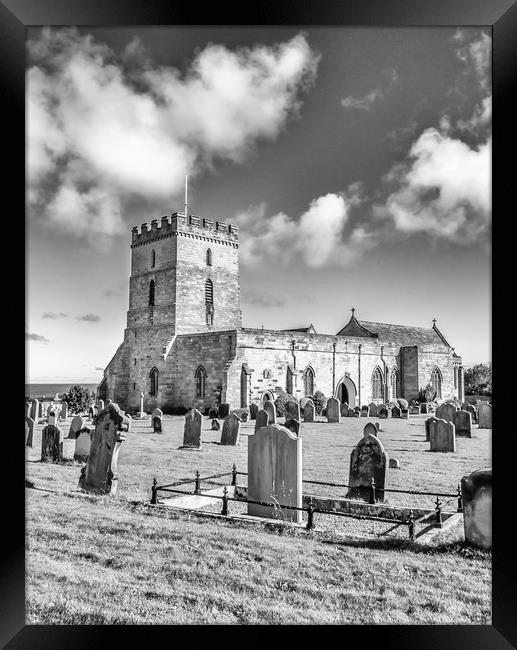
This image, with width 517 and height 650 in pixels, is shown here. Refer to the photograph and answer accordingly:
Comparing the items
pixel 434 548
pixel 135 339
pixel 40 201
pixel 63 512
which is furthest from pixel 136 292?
pixel 434 548

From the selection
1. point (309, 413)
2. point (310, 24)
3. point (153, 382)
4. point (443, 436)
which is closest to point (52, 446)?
point (443, 436)

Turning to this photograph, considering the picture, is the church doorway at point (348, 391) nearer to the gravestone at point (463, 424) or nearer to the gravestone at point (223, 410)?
the gravestone at point (223, 410)

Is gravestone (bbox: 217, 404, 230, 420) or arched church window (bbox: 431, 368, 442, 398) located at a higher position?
arched church window (bbox: 431, 368, 442, 398)

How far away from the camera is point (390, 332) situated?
34.5 metres

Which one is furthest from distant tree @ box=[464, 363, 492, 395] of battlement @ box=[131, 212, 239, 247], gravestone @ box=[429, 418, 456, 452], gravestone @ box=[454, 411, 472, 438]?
gravestone @ box=[429, 418, 456, 452]

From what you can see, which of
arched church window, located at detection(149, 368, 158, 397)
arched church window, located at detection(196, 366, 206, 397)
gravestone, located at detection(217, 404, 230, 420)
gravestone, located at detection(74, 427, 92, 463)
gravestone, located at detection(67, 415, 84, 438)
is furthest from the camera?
arched church window, located at detection(149, 368, 158, 397)

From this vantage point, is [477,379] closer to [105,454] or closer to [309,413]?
[309,413]

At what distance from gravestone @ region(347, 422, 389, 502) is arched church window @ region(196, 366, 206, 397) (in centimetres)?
1692

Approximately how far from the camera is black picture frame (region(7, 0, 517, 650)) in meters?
3.47

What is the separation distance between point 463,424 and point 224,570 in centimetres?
1246

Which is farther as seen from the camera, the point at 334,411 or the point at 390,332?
the point at 390,332

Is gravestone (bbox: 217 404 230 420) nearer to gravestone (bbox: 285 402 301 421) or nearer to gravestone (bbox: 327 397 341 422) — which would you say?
gravestone (bbox: 285 402 301 421)

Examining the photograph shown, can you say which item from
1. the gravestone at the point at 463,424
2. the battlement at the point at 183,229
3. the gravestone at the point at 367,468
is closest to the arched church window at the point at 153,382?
the battlement at the point at 183,229

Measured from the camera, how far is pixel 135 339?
27500 mm
